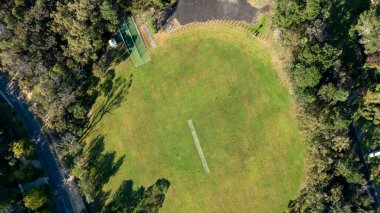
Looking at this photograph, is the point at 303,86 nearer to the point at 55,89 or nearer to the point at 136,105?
the point at 136,105

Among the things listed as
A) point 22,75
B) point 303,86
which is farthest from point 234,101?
point 22,75

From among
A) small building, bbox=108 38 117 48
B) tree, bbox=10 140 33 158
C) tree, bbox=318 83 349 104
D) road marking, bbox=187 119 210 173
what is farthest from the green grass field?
tree, bbox=10 140 33 158

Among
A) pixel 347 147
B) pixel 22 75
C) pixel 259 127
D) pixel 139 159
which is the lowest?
pixel 347 147

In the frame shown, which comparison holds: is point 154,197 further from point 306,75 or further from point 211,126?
point 306,75

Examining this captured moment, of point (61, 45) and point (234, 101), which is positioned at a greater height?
point (61, 45)

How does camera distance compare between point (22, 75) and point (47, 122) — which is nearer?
point (22, 75)

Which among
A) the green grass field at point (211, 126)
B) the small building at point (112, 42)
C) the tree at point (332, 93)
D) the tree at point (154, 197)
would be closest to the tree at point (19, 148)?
the green grass field at point (211, 126)
